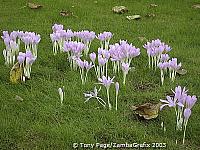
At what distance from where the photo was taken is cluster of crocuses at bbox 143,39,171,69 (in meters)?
5.62

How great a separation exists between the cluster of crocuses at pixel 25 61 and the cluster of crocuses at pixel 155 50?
5.35 ft

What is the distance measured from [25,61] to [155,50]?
70.5 inches

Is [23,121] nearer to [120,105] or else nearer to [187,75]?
[120,105]

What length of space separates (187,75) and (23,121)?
2567mm

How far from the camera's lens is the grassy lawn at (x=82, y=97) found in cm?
407

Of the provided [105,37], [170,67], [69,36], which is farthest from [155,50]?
[69,36]

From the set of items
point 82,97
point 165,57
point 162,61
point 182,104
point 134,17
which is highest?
point 182,104

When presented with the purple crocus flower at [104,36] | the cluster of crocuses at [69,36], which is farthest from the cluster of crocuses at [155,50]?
the cluster of crocuses at [69,36]

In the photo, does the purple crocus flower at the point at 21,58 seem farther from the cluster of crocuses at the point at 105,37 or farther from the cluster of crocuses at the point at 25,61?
the cluster of crocuses at the point at 105,37

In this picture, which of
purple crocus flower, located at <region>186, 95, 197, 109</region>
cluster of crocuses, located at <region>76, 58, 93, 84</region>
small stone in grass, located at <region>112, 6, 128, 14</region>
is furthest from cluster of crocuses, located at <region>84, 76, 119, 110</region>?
small stone in grass, located at <region>112, 6, 128, 14</region>

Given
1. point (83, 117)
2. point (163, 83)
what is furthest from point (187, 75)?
point (83, 117)

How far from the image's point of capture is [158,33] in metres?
7.89

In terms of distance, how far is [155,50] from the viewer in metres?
5.62

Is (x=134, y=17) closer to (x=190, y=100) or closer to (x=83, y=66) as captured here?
(x=83, y=66)
